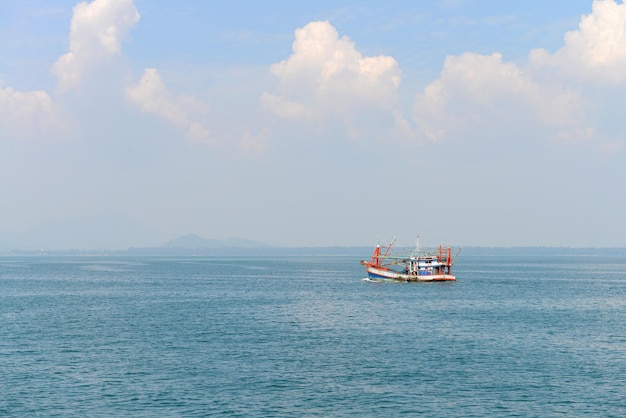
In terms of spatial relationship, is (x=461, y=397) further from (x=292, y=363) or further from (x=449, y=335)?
(x=449, y=335)

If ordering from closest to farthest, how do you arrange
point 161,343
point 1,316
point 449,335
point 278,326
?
point 161,343 → point 449,335 → point 278,326 → point 1,316

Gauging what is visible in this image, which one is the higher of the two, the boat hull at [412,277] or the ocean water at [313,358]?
the boat hull at [412,277]

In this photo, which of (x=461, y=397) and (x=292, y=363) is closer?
(x=461, y=397)

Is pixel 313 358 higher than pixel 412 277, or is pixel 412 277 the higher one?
pixel 412 277

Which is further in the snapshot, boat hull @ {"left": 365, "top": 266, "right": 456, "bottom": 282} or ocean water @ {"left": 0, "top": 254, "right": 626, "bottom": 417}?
boat hull @ {"left": 365, "top": 266, "right": 456, "bottom": 282}

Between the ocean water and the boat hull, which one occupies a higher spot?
the boat hull

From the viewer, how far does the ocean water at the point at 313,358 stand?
52.4m

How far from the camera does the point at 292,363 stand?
67188 millimetres

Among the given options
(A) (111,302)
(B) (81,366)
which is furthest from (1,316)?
(B) (81,366)

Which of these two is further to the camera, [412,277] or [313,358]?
[412,277]

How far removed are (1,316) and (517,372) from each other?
78.3 meters

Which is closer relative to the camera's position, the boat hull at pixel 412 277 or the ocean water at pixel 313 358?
the ocean water at pixel 313 358

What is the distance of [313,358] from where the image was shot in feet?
229

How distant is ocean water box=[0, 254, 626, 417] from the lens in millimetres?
52406
